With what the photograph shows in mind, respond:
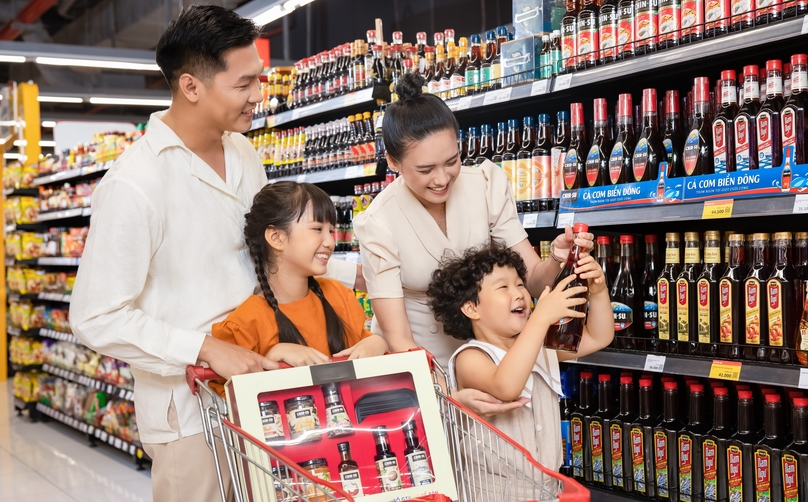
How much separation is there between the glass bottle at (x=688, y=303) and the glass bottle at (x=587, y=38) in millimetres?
701

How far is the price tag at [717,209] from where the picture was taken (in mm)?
2248

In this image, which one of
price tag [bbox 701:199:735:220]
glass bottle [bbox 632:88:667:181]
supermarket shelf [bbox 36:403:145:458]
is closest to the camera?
price tag [bbox 701:199:735:220]

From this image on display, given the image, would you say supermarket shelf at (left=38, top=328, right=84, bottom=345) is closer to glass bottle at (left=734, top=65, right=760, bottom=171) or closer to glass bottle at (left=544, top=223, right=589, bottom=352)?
glass bottle at (left=544, top=223, right=589, bottom=352)

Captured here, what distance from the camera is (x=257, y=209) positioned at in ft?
6.04

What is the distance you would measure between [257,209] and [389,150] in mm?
405

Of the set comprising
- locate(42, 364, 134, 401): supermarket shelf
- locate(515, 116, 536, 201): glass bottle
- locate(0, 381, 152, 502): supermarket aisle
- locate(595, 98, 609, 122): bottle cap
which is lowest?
locate(0, 381, 152, 502): supermarket aisle

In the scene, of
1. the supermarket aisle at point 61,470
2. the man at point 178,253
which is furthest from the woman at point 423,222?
the supermarket aisle at point 61,470

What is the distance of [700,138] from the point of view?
252cm

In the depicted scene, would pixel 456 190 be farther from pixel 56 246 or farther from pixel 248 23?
pixel 56 246

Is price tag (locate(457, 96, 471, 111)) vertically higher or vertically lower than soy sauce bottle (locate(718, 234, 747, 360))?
higher

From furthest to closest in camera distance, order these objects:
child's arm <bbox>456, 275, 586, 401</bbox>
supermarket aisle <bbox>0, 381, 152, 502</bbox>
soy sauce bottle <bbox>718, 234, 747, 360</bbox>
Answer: supermarket aisle <bbox>0, 381, 152, 502</bbox>, soy sauce bottle <bbox>718, 234, 747, 360</bbox>, child's arm <bbox>456, 275, 586, 401</bbox>

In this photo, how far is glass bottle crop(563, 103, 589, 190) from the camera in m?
2.79

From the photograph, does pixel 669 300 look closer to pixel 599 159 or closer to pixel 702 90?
pixel 599 159


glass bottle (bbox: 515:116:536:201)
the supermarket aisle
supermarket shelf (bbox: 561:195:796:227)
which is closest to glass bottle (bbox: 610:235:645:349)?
supermarket shelf (bbox: 561:195:796:227)
